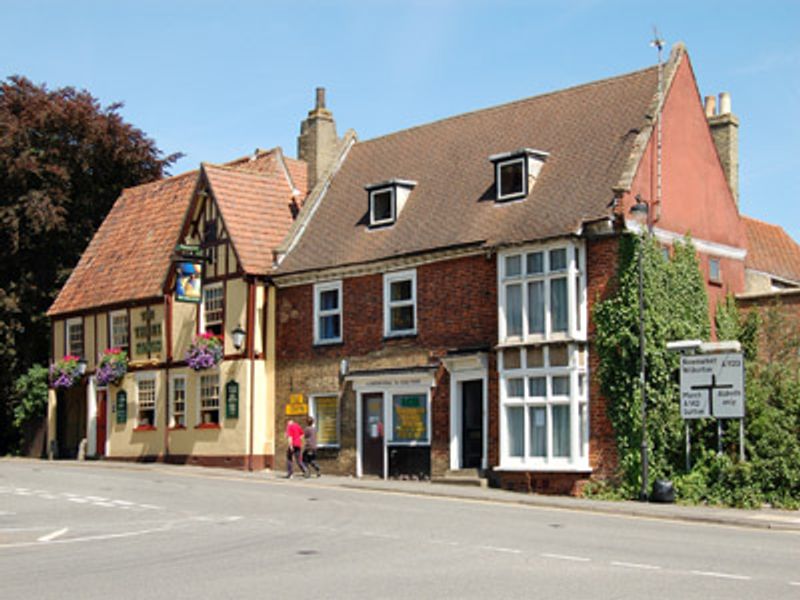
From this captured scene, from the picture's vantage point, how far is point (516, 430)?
28656 mm

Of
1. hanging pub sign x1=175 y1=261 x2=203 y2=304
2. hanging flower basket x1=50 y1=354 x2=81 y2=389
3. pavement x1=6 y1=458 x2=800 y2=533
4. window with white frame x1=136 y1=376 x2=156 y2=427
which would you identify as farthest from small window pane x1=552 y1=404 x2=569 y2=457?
hanging flower basket x1=50 y1=354 x2=81 y2=389

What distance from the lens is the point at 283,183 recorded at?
127ft

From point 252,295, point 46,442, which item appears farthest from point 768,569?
point 46,442

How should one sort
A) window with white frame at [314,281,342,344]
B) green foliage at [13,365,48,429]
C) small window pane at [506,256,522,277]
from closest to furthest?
1. small window pane at [506,256,522,277]
2. window with white frame at [314,281,342,344]
3. green foliage at [13,365,48,429]

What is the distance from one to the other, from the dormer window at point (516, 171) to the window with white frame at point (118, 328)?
15132 mm

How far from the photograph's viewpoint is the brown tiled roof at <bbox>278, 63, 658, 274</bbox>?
28.8 m

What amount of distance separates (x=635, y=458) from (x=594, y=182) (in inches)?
260

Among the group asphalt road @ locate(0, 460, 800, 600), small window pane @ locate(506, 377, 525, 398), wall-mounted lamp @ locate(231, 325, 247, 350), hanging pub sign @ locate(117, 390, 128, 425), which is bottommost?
asphalt road @ locate(0, 460, 800, 600)

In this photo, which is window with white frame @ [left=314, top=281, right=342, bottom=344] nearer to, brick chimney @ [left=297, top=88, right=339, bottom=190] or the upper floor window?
brick chimney @ [left=297, top=88, right=339, bottom=190]

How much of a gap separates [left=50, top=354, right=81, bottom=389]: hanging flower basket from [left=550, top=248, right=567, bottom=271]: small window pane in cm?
1928

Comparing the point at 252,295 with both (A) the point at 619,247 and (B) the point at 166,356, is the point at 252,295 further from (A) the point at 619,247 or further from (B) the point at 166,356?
(A) the point at 619,247

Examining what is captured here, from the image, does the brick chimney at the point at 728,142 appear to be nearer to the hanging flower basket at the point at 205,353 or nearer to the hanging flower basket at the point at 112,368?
the hanging flower basket at the point at 205,353

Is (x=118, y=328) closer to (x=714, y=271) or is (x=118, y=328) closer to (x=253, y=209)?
(x=253, y=209)

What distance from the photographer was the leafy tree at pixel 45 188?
44.5 metres
